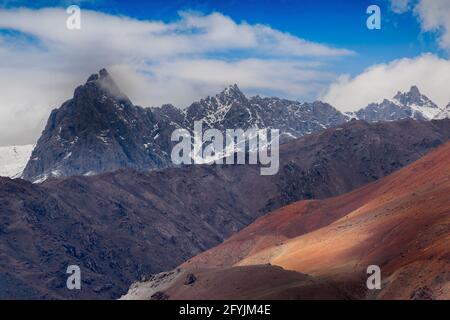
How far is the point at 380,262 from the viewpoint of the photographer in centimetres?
17712

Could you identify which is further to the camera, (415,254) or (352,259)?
(352,259)
